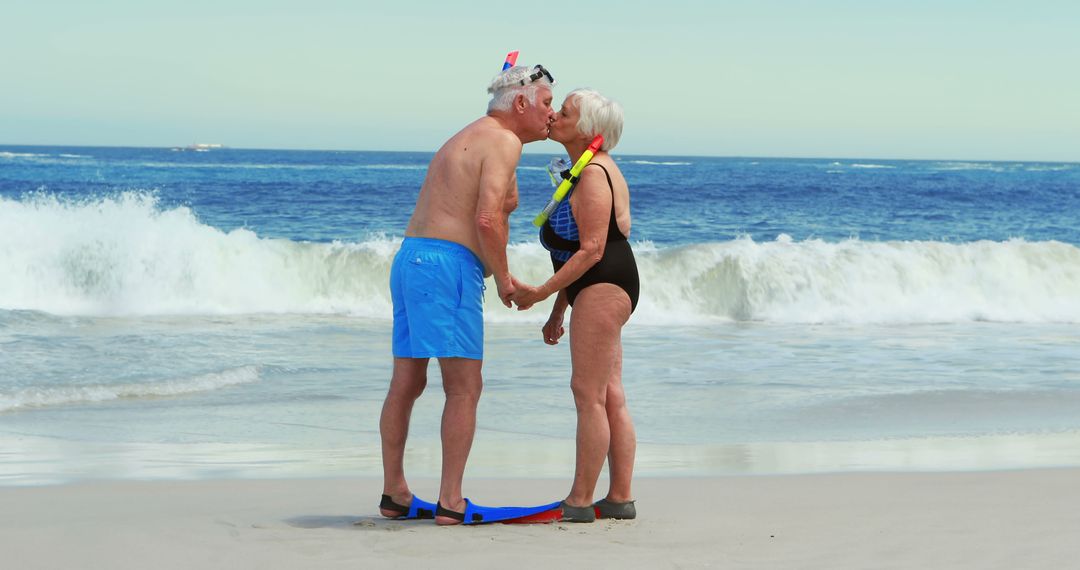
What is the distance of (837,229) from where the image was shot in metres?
30.0

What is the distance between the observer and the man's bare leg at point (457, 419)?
414cm

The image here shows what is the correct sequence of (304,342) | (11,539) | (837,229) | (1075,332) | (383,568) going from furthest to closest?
(837,229) < (1075,332) < (304,342) < (11,539) < (383,568)

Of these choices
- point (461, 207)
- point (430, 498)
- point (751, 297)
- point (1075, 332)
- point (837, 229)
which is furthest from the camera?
point (837, 229)

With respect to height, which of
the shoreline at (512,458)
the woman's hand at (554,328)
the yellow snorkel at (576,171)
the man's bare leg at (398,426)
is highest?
the yellow snorkel at (576,171)

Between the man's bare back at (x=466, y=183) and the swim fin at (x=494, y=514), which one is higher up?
the man's bare back at (x=466, y=183)

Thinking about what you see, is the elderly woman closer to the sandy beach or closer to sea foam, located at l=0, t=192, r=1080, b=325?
the sandy beach

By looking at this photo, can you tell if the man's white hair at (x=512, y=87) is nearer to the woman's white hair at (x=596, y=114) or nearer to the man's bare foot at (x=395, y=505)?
the woman's white hair at (x=596, y=114)

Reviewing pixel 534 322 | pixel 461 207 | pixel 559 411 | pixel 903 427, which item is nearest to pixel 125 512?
pixel 461 207

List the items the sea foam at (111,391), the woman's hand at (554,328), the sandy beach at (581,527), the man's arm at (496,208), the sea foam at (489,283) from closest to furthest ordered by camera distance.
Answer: the sandy beach at (581,527) < the man's arm at (496,208) < the woman's hand at (554,328) < the sea foam at (111,391) < the sea foam at (489,283)

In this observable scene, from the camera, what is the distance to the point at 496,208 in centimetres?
406

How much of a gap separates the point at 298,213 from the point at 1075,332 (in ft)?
73.3

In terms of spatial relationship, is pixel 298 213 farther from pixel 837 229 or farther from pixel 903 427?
pixel 903 427

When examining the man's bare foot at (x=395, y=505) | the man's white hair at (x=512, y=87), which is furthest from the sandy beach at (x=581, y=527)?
the man's white hair at (x=512, y=87)

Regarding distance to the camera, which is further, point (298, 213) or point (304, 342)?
point (298, 213)
